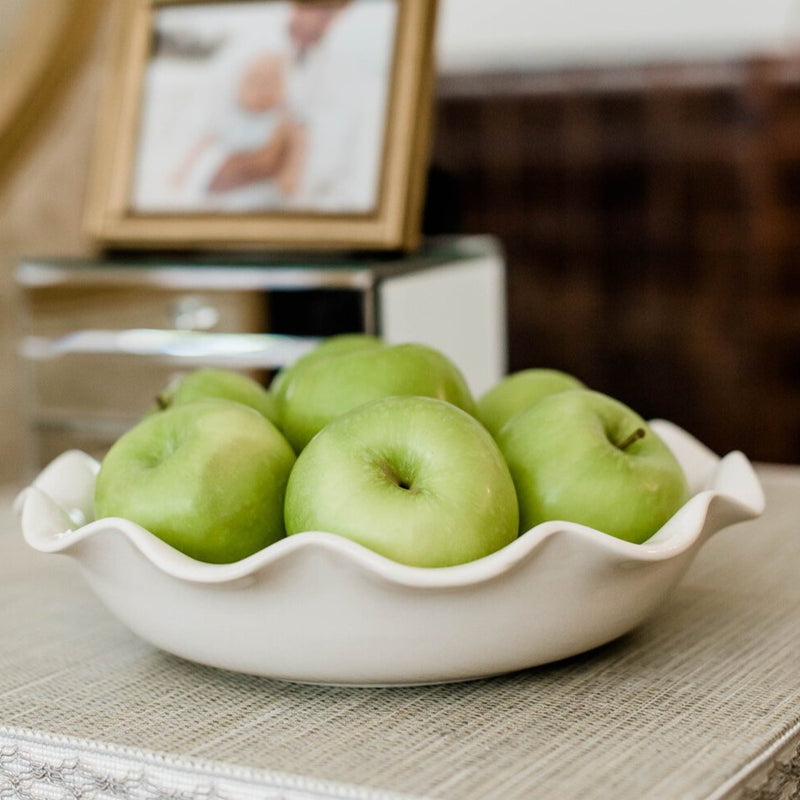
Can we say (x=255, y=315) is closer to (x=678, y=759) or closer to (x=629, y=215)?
(x=678, y=759)

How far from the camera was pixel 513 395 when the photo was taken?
0.63 m

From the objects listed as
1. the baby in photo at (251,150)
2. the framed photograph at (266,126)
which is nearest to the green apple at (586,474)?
the framed photograph at (266,126)

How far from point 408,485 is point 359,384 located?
93mm

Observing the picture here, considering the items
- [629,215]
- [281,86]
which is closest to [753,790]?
[281,86]

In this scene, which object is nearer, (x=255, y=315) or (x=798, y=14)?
(x=255, y=315)

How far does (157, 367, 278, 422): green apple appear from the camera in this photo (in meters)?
0.62

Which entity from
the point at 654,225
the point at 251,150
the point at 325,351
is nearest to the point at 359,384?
the point at 325,351

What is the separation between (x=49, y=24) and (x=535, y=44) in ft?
4.29

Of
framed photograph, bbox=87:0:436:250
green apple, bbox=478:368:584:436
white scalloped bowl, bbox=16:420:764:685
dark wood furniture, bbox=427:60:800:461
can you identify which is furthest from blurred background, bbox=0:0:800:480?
white scalloped bowl, bbox=16:420:764:685

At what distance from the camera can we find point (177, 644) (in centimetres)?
51

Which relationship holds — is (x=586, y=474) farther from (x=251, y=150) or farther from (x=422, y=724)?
(x=251, y=150)

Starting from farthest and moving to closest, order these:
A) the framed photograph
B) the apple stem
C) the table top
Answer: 1. the framed photograph
2. the apple stem
3. the table top

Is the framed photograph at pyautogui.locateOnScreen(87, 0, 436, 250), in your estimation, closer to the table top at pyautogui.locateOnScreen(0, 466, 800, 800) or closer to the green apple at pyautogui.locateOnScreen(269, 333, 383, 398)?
the green apple at pyautogui.locateOnScreen(269, 333, 383, 398)

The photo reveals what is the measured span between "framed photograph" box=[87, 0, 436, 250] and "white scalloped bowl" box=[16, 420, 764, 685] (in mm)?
882
